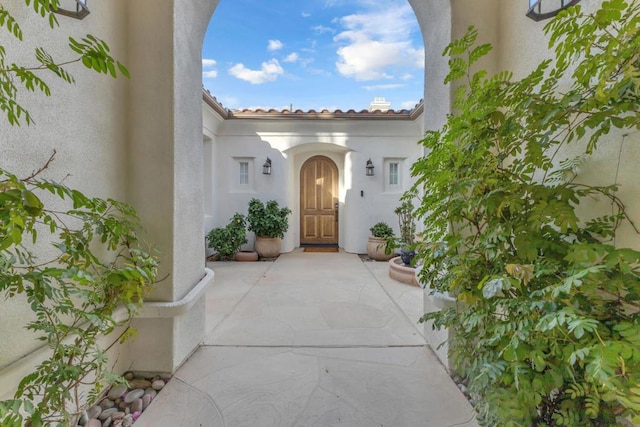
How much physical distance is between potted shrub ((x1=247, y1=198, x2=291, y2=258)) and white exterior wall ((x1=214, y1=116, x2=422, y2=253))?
451 millimetres

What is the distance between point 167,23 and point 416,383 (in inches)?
113

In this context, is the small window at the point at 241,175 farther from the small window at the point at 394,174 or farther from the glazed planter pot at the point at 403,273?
the glazed planter pot at the point at 403,273

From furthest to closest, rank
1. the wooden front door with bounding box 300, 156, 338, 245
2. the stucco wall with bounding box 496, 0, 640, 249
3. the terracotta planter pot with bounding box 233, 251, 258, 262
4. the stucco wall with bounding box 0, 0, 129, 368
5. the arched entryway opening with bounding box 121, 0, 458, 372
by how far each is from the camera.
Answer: the wooden front door with bounding box 300, 156, 338, 245, the terracotta planter pot with bounding box 233, 251, 258, 262, the arched entryway opening with bounding box 121, 0, 458, 372, the stucco wall with bounding box 0, 0, 129, 368, the stucco wall with bounding box 496, 0, 640, 249

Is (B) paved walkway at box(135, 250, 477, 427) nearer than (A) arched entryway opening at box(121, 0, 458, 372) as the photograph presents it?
Yes

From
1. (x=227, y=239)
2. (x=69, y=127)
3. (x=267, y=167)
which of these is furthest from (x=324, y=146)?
(x=69, y=127)

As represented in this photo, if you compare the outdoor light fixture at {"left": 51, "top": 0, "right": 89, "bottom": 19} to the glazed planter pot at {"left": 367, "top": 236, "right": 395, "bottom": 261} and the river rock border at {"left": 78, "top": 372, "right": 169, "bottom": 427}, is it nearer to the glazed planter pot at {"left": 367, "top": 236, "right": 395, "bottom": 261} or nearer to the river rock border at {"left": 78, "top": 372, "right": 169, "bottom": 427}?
the river rock border at {"left": 78, "top": 372, "right": 169, "bottom": 427}

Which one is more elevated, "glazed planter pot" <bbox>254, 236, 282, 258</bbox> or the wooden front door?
the wooden front door

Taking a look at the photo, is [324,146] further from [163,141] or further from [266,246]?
[163,141]

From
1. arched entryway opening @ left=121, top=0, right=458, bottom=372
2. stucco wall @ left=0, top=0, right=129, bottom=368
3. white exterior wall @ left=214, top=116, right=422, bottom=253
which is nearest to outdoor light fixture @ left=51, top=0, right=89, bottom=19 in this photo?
stucco wall @ left=0, top=0, right=129, bottom=368

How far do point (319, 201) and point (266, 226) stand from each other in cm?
186

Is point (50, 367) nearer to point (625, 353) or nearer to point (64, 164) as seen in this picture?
point (64, 164)

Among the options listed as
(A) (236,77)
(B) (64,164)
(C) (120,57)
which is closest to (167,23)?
(C) (120,57)

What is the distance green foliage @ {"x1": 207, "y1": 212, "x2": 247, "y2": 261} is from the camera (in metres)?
5.51

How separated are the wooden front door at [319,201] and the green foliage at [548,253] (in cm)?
562
